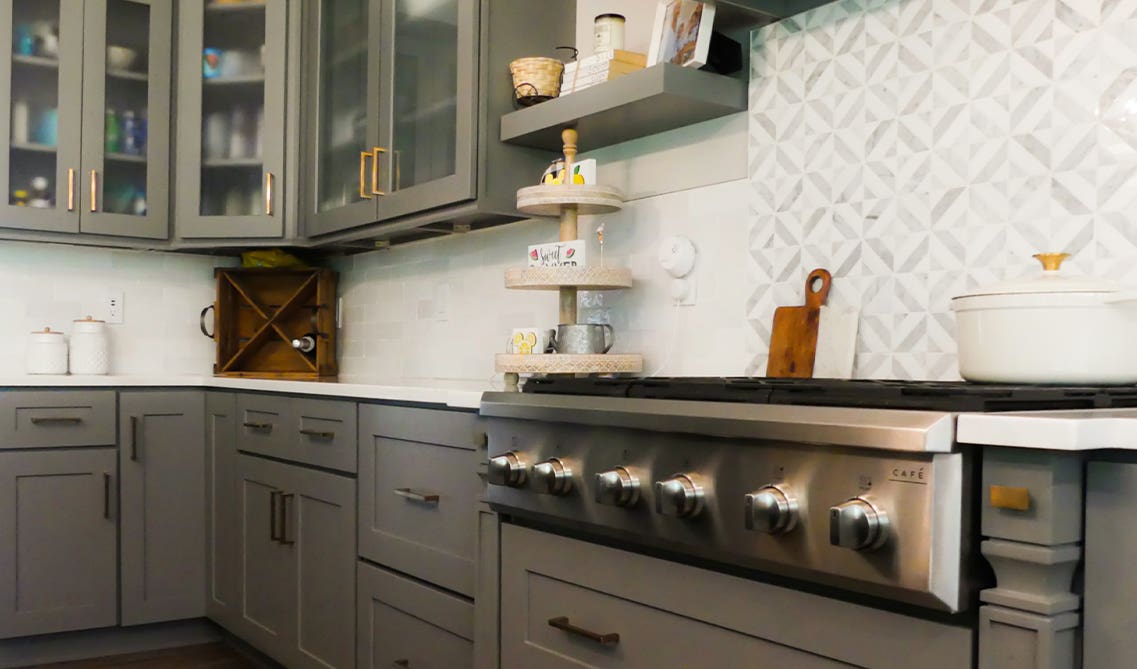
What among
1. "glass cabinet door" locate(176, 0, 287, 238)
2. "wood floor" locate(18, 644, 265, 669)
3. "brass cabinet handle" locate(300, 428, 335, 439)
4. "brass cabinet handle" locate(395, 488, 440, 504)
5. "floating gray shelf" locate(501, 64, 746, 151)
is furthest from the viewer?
"glass cabinet door" locate(176, 0, 287, 238)

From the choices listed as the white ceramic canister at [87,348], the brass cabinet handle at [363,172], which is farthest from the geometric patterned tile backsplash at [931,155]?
the white ceramic canister at [87,348]

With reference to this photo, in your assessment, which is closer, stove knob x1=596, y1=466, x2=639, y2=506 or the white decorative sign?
stove knob x1=596, y1=466, x2=639, y2=506

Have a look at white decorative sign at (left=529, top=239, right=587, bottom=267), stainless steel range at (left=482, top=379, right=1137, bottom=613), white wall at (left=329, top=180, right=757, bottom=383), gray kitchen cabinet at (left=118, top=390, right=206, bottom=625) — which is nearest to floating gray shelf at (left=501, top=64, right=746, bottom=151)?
white wall at (left=329, top=180, right=757, bottom=383)

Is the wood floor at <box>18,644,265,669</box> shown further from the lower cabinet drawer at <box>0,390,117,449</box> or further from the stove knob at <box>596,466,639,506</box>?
the stove knob at <box>596,466,639,506</box>

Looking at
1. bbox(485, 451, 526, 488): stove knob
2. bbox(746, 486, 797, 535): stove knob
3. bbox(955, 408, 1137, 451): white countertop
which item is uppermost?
bbox(955, 408, 1137, 451): white countertop

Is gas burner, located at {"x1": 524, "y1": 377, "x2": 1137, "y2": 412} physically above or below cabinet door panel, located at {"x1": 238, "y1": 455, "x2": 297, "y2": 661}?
above

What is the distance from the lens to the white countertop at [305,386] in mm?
2102

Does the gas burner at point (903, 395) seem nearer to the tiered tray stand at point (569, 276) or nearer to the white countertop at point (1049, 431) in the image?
the white countertop at point (1049, 431)

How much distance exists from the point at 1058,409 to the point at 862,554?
293 millimetres

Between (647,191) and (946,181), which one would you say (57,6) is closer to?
(647,191)

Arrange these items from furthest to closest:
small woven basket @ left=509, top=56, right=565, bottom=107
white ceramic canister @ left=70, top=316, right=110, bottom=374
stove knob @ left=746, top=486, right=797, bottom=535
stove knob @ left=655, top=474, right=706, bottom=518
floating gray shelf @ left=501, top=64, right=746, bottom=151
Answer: white ceramic canister @ left=70, top=316, right=110, bottom=374
small woven basket @ left=509, top=56, right=565, bottom=107
floating gray shelf @ left=501, top=64, right=746, bottom=151
stove knob @ left=655, top=474, right=706, bottom=518
stove knob @ left=746, top=486, right=797, bottom=535

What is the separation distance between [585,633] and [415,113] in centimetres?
173

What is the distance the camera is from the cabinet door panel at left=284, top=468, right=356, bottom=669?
2492 mm

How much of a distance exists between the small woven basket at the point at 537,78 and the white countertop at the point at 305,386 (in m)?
0.73
